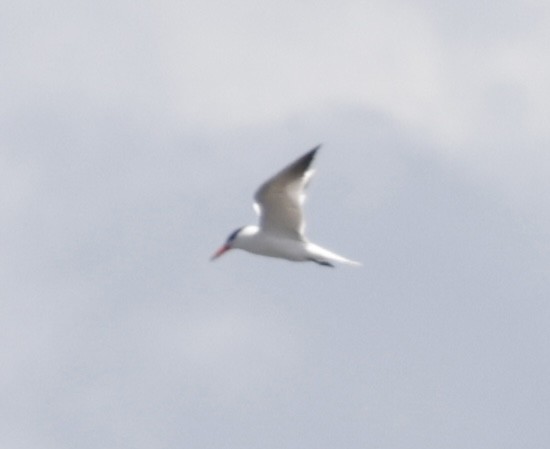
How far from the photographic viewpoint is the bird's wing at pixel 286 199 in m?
48.1

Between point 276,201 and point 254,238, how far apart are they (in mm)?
1314

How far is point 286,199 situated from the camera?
160ft

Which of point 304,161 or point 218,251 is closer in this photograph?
point 304,161

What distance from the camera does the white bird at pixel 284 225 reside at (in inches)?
1906

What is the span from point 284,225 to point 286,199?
0.75 meters

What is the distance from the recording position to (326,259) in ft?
162

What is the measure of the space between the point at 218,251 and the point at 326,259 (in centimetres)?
291

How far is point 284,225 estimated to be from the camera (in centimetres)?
4938

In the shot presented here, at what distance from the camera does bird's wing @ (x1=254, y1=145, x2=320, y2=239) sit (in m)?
48.1

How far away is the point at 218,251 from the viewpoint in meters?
51.4

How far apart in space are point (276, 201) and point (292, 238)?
3.34ft

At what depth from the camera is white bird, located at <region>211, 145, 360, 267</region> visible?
159 feet

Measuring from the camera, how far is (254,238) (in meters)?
49.9
